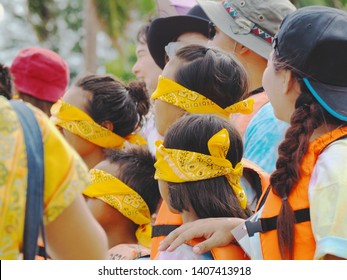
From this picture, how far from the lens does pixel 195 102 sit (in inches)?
153

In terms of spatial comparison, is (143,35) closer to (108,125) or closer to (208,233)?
(108,125)

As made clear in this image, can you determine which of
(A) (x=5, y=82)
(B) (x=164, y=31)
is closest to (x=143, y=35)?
(B) (x=164, y=31)

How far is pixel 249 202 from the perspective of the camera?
3701 mm

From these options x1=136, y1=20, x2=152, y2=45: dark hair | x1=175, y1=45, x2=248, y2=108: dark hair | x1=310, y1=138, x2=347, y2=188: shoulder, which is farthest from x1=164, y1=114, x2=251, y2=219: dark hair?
→ x1=136, y1=20, x2=152, y2=45: dark hair

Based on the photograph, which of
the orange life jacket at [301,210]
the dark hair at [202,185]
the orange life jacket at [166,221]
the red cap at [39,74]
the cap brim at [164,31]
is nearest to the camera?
the orange life jacket at [301,210]

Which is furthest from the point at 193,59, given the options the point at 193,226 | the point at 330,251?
the point at 330,251

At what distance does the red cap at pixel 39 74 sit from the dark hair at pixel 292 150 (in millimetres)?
2794

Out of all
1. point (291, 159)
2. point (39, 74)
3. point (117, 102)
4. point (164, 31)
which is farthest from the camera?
point (39, 74)

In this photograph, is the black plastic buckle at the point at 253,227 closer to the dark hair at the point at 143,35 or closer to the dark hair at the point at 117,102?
the dark hair at the point at 117,102

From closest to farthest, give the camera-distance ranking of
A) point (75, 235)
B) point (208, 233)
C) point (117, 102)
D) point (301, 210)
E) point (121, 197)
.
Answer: point (75, 235) → point (301, 210) → point (208, 233) → point (121, 197) → point (117, 102)

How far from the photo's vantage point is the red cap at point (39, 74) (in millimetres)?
5543

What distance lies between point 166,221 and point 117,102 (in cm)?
143

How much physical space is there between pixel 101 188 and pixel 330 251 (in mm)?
1711

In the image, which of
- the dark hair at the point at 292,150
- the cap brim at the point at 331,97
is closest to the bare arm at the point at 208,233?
the dark hair at the point at 292,150
